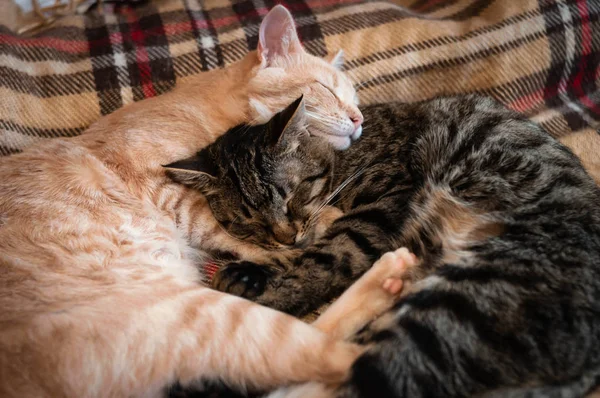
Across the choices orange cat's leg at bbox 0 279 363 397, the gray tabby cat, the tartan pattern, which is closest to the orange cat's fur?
orange cat's leg at bbox 0 279 363 397

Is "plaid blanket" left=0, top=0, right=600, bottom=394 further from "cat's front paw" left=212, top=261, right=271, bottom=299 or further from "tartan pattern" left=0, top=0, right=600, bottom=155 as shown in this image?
"cat's front paw" left=212, top=261, right=271, bottom=299

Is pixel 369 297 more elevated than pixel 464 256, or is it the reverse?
pixel 464 256

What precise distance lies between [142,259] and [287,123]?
0.72 meters

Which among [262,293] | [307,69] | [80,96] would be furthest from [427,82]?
[80,96]

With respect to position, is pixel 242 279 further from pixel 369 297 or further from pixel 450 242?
pixel 450 242

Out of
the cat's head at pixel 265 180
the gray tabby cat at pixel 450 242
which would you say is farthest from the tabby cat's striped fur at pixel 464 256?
the cat's head at pixel 265 180

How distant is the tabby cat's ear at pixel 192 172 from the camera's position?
1785 mm

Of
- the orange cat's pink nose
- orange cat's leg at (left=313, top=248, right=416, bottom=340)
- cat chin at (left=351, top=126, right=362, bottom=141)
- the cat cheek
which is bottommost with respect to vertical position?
orange cat's leg at (left=313, top=248, right=416, bottom=340)

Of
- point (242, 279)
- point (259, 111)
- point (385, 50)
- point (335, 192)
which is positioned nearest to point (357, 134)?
point (335, 192)

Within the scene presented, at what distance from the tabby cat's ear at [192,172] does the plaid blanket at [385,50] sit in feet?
2.31

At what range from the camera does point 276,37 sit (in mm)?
2150

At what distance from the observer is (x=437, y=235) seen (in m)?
1.75

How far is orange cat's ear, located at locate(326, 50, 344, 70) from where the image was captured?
236cm

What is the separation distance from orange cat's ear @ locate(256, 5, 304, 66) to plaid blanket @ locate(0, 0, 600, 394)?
37cm
